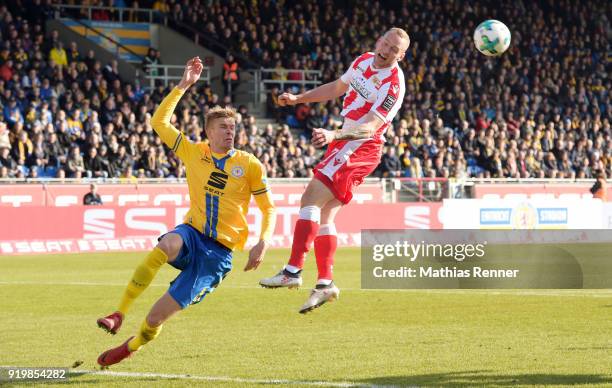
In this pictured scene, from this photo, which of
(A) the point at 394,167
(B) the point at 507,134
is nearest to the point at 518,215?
(A) the point at 394,167

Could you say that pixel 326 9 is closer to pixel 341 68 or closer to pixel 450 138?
pixel 341 68

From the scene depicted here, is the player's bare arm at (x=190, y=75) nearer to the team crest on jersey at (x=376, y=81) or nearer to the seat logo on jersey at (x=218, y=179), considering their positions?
the seat logo on jersey at (x=218, y=179)

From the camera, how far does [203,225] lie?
944cm

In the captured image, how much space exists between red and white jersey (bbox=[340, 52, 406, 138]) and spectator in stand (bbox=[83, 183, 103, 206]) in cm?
1922

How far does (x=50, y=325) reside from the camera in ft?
45.0

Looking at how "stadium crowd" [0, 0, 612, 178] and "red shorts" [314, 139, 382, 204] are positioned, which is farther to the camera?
"stadium crowd" [0, 0, 612, 178]

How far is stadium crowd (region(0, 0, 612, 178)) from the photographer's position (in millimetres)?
30250

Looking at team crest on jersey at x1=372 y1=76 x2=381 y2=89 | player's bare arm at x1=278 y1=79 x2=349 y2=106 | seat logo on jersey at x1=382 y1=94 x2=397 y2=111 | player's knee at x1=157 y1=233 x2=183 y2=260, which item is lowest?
player's knee at x1=157 y1=233 x2=183 y2=260

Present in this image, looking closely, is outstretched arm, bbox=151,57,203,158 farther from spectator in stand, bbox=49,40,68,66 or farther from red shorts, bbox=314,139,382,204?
spectator in stand, bbox=49,40,68,66

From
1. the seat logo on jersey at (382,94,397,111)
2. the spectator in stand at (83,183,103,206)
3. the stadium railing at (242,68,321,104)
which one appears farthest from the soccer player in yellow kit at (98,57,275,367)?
the stadium railing at (242,68,321,104)

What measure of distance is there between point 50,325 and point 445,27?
34.0 meters

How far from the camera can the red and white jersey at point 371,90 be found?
9.77 m

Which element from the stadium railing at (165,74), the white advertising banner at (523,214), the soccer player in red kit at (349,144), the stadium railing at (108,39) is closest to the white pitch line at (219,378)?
the soccer player in red kit at (349,144)

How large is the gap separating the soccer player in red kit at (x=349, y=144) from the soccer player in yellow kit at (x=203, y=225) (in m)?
0.43
